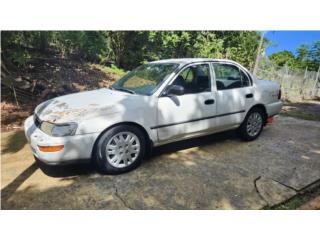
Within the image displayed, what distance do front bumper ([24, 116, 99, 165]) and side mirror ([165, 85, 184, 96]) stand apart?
1197 millimetres

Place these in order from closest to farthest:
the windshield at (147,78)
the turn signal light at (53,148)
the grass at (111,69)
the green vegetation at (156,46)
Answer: the turn signal light at (53,148) < the windshield at (147,78) < the green vegetation at (156,46) < the grass at (111,69)

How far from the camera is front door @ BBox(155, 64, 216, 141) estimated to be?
383 centimetres

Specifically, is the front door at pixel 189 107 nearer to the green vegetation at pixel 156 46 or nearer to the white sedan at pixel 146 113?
the white sedan at pixel 146 113

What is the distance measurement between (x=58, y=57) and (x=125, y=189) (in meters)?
6.67

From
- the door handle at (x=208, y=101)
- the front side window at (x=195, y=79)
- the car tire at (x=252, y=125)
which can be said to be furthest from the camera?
the car tire at (x=252, y=125)

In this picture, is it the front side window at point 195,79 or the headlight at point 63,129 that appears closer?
the headlight at point 63,129

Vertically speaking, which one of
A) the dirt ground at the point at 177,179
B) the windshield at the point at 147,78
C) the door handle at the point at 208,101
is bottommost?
the dirt ground at the point at 177,179

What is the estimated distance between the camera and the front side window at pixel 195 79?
4.08m

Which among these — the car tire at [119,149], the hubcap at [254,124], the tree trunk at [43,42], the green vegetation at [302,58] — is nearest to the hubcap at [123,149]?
the car tire at [119,149]

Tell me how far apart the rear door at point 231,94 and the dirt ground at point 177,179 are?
0.55m

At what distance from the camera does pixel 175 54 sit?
11523mm

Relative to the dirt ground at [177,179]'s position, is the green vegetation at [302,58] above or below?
above

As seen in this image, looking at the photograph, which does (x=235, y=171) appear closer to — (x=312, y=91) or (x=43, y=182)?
(x=43, y=182)

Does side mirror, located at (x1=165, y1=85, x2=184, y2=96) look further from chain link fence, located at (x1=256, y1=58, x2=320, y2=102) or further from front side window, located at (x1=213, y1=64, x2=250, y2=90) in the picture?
chain link fence, located at (x1=256, y1=58, x2=320, y2=102)
